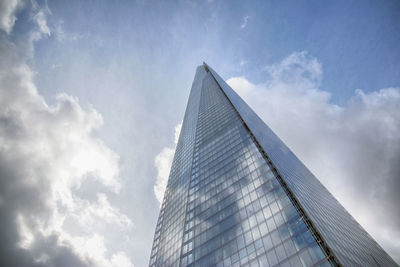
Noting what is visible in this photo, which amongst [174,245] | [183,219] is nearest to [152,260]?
[174,245]

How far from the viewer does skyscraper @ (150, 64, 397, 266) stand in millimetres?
29703

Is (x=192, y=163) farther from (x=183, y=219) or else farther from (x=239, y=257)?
(x=239, y=257)

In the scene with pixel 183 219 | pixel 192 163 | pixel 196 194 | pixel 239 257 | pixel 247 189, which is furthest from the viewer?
pixel 192 163

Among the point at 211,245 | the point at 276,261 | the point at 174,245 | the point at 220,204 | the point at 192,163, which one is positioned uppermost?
the point at 192,163

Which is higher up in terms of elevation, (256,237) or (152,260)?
(152,260)

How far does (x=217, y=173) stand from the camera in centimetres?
5700

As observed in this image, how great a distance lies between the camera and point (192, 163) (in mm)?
71938

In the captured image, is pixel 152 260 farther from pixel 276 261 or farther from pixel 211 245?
pixel 276 261

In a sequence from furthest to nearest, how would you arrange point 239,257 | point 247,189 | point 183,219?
point 183,219 → point 247,189 → point 239,257

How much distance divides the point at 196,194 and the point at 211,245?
1774 centimetres

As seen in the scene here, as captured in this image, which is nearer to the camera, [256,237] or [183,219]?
[256,237]

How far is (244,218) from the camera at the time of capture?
128 feet

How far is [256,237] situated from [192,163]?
40.3 meters

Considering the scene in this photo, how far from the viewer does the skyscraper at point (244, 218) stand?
29.7 metres
